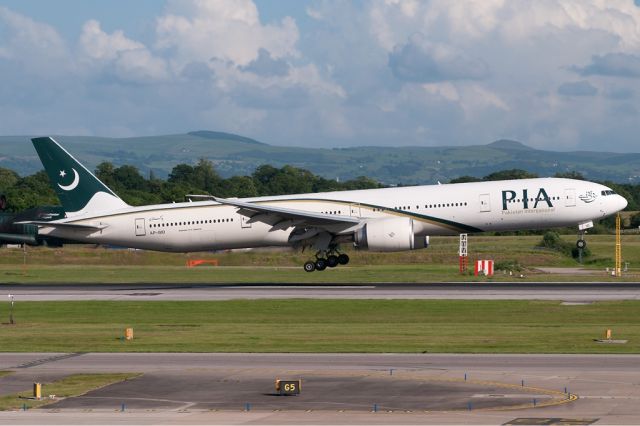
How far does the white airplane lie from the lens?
2223 inches

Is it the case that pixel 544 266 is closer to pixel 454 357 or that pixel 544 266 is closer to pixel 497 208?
pixel 497 208

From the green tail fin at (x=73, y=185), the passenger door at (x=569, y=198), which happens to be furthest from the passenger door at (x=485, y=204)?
the green tail fin at (x=73, y=185)

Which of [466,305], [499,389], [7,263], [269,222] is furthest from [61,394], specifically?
[7,263]

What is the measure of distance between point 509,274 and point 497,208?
14.5 metres

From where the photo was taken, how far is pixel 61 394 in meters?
27.5

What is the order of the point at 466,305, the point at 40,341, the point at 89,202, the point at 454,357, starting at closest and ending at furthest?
the point at 454,357, the point at 40,341, the point at 466,305, the point at 89,202

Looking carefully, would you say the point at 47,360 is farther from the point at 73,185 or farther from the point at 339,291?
the point at 73,185

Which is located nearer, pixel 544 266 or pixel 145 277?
pixel 145 277

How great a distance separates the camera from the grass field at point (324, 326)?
119 feet

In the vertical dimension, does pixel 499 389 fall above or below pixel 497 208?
below

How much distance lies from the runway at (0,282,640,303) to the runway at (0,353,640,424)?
18607 mm

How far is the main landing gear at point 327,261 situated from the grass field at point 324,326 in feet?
30.9

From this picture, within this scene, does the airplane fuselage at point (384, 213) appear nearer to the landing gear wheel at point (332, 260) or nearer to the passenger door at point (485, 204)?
the passenger door at point (485, 204)

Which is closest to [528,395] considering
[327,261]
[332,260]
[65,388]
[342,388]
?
[342,388]
